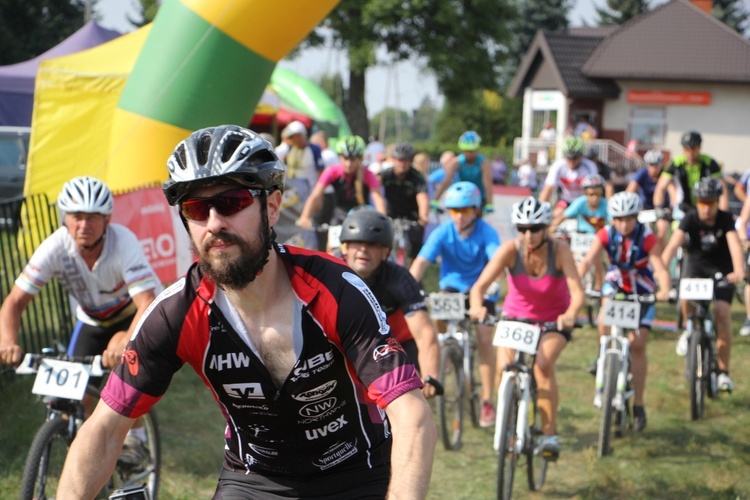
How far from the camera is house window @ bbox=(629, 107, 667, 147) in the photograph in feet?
166

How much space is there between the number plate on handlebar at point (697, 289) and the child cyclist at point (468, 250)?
6.32 ft

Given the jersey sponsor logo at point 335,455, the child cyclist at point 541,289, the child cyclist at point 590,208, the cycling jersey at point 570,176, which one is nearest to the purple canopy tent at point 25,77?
the cycling jersey at point 570,176

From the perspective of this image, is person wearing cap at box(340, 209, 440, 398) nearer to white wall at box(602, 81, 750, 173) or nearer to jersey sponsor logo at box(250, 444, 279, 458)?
jersey sponsor logo at box(250, 444, 279, 458)

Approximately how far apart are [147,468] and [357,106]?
3461 cm

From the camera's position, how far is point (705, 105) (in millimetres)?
49781

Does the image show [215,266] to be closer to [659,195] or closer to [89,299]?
[89,299]

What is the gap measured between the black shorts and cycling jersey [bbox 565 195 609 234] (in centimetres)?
952

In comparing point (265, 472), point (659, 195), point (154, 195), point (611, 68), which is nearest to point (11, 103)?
point (154, 195)

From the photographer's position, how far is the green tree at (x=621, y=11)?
219ft

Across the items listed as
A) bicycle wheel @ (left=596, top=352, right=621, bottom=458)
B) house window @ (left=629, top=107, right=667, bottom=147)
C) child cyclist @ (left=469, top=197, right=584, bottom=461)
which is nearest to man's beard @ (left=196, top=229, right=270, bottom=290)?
child cyclist @ (left=469, top=197, right=584, bottom=461)

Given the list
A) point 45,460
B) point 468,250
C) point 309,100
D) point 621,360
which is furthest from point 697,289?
point 309,100

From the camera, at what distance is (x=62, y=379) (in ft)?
17.2

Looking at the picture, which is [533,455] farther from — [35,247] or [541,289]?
[35,247]

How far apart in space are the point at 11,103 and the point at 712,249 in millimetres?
12764
